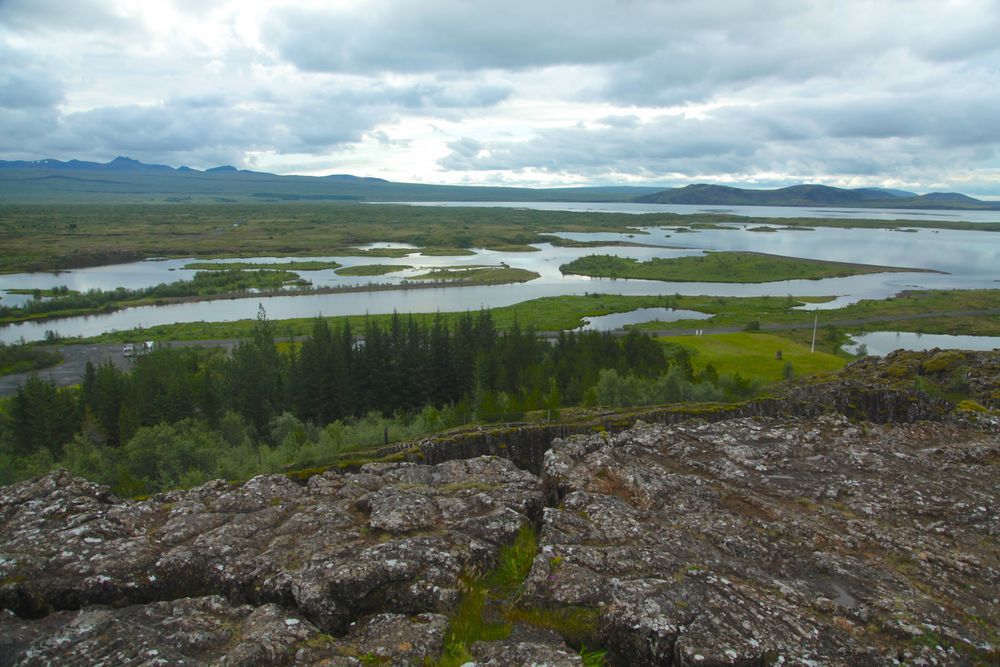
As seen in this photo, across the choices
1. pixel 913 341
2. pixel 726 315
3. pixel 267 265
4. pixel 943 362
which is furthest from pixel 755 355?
pixel 267 265

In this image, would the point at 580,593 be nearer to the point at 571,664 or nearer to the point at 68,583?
the point at 571,664

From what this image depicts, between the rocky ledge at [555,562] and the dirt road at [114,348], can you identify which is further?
the dirt road at [114,348]

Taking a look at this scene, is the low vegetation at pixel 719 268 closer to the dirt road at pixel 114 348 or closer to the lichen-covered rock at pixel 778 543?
the dirt road at pixel 114 348

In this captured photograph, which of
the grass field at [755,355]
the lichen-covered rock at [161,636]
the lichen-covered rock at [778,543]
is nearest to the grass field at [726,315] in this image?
the grass field at [755,355]

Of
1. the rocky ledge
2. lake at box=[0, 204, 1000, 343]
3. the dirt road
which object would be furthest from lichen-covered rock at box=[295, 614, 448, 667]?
lake at box=[0, 204, 1000, 343]

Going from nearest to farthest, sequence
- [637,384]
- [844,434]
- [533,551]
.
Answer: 1. [533,551]
2. [844,434]
3. [637,384]

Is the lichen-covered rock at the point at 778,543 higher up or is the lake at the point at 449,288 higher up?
the lichen-covered rock at the point at 778,543

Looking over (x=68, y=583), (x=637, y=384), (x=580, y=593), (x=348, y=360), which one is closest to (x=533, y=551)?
(x=580, y=593)

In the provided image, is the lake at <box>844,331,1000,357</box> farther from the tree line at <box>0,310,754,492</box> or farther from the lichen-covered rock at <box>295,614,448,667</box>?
the lichen-covered rock at <box>295,614,448,667</box>
